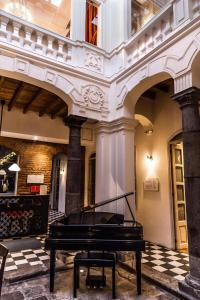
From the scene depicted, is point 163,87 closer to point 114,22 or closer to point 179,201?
point 114,22

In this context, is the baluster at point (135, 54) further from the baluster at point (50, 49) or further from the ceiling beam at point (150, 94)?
the baluster at point (50, 49)

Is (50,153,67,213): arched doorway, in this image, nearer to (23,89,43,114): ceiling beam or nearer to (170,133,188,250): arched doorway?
(23,89,43,114): ceiling beam

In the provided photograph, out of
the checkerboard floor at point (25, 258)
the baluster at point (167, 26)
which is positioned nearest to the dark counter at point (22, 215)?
the checkerboard floor at point (25, 258)

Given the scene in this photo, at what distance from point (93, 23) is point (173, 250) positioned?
5.60 metres

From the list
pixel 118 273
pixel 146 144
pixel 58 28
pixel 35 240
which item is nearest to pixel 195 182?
pixel 118 273

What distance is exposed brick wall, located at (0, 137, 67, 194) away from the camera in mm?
7984

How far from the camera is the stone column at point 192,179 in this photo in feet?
8.52

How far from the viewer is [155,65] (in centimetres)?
361

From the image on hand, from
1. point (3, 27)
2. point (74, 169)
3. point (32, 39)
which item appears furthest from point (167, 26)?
point (74, 169)

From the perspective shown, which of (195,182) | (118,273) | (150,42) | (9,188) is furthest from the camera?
(9,188)

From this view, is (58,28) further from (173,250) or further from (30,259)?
(173,250)

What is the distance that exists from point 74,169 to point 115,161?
0.86 m

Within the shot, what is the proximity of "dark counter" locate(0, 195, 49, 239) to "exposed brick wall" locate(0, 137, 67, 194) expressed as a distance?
102 inches

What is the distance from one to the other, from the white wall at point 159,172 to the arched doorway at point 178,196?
11 centimetres
